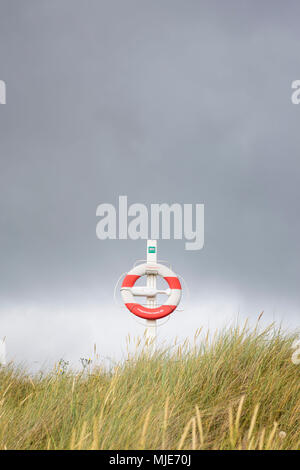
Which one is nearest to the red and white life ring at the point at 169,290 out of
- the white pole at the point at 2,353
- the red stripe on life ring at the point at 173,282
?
the red stripe on life ring at the point at 173,282

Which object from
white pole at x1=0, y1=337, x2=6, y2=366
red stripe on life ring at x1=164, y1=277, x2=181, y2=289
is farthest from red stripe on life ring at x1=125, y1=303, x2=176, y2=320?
white pole at x1=0, y1=337, x2=6, y2=366

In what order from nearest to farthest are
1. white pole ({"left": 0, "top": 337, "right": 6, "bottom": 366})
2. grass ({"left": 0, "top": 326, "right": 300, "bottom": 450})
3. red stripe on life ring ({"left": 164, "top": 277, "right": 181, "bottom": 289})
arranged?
1. grass ({"left": 0, "top": 326, "right": 300, "bottom": 450})
2. white pole ({"left": 0, "top": 337, "right": 6, "bottom": 366})
3. red stripe on life ring ({"left": 164, "top": 277, "right": 181, "bottom": 289})

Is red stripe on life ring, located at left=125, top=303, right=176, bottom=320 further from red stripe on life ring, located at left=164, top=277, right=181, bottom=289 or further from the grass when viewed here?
the grass

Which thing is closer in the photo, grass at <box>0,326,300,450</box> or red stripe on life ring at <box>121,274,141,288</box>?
grass at <box>0,326,300,450</box>

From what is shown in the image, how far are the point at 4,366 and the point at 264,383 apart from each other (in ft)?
11.3

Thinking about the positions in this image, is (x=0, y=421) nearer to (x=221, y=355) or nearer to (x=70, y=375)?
(x=70, y=375)

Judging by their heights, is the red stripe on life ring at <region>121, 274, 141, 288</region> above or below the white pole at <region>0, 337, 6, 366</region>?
above

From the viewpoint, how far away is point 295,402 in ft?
10.6

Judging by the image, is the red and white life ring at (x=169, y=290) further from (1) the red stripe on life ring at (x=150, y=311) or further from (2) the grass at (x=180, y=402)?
(2) the grass at (x=180, y=402)

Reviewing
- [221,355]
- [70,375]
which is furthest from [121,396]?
[70,375]

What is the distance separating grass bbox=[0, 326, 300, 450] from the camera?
2492 millimetres

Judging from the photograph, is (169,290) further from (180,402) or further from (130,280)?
(180,402)

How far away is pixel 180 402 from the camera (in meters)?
2.97
